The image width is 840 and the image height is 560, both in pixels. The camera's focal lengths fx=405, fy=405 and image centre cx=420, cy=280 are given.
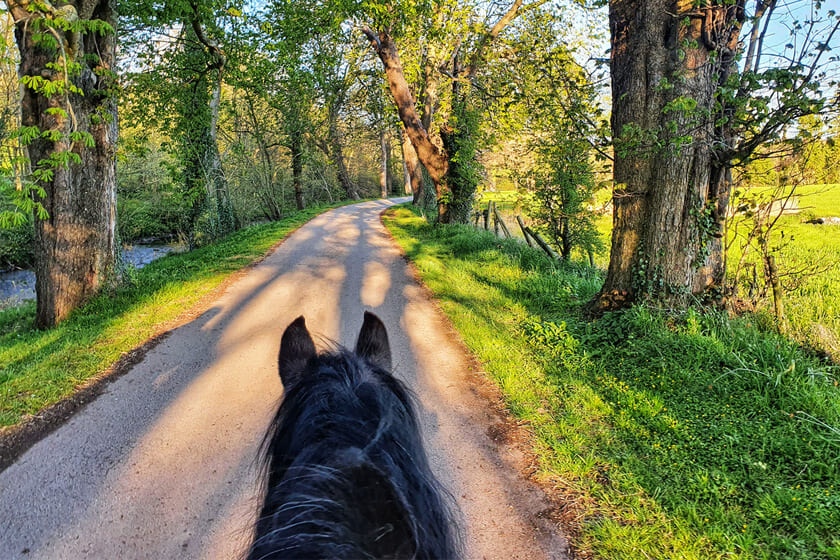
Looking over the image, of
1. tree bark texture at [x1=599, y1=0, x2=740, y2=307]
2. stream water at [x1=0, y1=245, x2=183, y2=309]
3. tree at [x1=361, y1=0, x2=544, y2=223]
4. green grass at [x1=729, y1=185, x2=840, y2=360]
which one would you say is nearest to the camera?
green grass at [x1=729, y1=185, x2=840, y2=360]

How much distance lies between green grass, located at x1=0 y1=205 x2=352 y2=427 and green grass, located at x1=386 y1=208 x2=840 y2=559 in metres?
4.39

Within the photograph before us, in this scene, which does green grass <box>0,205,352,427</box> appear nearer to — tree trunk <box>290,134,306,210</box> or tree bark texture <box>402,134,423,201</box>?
tree bark texture <box>402,134,423,201</box>

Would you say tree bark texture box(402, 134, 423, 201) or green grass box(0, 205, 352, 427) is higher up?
tree bark texture box(402, 134, 423, 201)

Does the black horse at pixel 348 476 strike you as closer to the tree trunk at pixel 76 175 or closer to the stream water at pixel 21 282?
the tree trunk at pixel 76 175

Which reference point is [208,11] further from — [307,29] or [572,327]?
[572,327]

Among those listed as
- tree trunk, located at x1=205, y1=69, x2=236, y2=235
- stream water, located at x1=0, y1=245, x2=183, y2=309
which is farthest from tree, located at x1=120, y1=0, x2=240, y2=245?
stream water, located at x1=0, y1=245, x2=183, y2=309

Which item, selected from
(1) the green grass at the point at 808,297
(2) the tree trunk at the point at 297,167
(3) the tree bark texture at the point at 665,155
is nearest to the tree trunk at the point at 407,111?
(3) the tree bark texture at the point at 665,155

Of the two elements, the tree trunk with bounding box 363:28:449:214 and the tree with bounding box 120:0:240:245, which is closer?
the tree with bounding box 120:0:240:245

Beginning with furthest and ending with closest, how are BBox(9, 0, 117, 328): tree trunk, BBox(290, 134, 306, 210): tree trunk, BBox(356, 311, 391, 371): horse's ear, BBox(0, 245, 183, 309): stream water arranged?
BBox(290, 134, 306, 210): tree trunk → BBox(0, 245, 183, 309): stream water → BBox(9, 0, 117, 328): tree trunk → BBox(356, 311, 391, 371): horse's ear

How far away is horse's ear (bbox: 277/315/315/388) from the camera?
1.72 metres

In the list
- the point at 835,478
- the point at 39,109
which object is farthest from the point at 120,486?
the point at 39,109

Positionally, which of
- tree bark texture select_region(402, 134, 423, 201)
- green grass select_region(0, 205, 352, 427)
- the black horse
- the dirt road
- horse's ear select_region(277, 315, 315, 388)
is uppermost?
tree bark texture select_region(402, 134, 423, 201)

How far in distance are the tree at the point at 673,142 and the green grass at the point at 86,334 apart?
6.08m

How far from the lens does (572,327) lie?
509 cm
